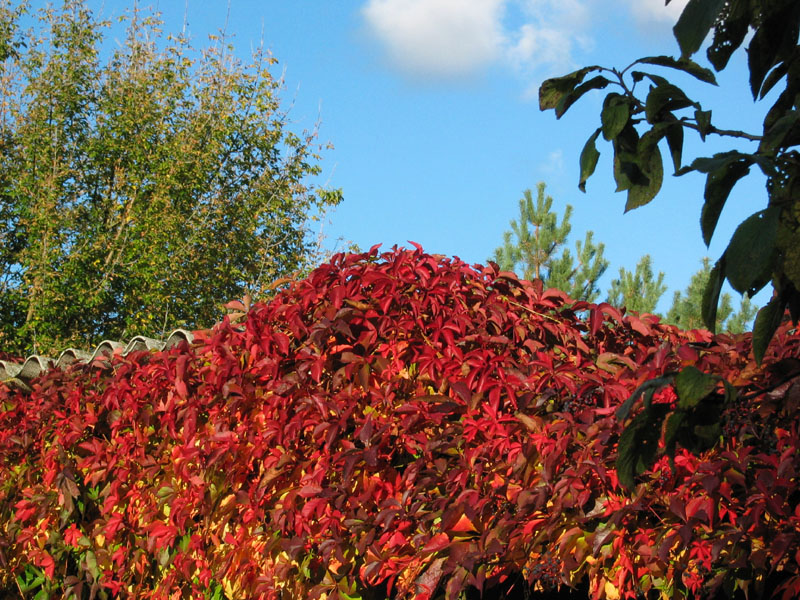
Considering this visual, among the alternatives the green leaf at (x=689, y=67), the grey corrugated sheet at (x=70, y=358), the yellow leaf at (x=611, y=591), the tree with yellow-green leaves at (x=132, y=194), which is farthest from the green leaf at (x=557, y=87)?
the tree with yellow-green leaves at (x=132, y=194)

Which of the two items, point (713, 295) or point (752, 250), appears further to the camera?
point (713, 295)

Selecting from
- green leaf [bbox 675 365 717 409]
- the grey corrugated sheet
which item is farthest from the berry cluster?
the grey corrugated sheet

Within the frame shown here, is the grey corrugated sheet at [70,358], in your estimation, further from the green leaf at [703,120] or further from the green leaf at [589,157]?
the green leaf at [703,120]

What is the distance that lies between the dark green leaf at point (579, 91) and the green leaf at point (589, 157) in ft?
0.24

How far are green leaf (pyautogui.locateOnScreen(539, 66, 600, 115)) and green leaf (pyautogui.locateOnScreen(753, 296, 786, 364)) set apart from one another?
52 centimetres

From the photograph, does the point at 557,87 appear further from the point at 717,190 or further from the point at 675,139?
the point at 717,190

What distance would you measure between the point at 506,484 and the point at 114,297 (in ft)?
37.5

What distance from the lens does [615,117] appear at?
1369 mm

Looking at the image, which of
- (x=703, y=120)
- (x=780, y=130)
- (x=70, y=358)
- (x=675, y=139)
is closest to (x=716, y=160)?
(x=780, y=130)

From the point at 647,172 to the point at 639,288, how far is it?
14.2 meters

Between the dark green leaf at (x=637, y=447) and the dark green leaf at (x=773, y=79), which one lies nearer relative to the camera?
the dark green leaf at (x=637, y=447)

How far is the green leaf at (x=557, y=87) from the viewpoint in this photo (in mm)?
1454

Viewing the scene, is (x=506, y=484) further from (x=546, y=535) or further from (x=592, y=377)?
(x=592, y=377)

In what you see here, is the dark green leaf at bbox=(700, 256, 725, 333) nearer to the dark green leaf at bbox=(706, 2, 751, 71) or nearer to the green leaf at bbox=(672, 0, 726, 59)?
the green leaf at bbox=(672, 0, 726, 59)
